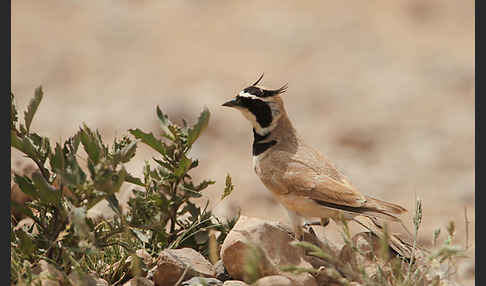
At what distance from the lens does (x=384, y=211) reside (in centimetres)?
459

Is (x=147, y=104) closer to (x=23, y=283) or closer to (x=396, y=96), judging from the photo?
(x=396, y=96)

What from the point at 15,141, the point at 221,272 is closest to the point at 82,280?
the point at 15,141

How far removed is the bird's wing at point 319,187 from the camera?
4734mm

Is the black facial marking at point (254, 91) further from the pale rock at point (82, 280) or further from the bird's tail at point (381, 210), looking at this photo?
the pale rock at point (82, 280)

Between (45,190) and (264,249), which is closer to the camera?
(45,190)

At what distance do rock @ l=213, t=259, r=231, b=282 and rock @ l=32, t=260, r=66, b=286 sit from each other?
0.90 metres

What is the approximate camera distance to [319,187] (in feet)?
15.9

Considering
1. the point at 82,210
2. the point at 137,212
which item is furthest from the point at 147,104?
the point at 82,210

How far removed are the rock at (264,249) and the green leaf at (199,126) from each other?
1.79 feet

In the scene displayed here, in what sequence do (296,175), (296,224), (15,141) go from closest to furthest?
(15,141) → (296,224) → (296,175)

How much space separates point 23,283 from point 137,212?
0.82 meters

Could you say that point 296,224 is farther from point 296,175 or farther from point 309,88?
point 309,88

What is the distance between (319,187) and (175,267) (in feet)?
3.73

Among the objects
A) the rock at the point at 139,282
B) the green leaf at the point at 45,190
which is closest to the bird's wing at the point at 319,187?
the rock at the point at 139,282
